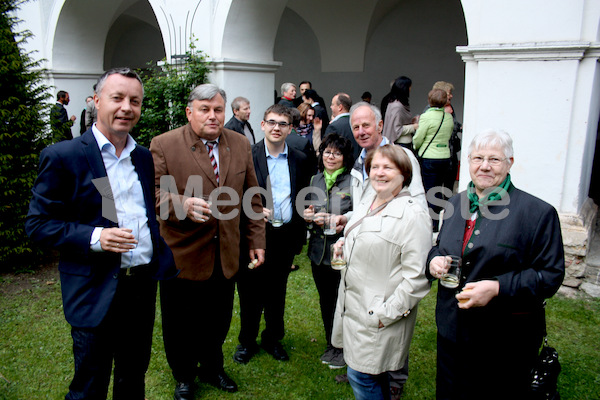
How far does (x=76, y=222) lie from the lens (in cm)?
222

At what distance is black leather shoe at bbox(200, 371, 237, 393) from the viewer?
3312 millimetres

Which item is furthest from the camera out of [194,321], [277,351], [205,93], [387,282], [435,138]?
[435,138]

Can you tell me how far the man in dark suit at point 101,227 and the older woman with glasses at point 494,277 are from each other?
157 centimetres

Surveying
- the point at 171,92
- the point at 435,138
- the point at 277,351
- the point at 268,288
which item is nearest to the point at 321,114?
the point at 435,138

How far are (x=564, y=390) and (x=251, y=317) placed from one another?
2359 mm

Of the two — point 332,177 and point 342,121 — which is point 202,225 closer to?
point 332,177

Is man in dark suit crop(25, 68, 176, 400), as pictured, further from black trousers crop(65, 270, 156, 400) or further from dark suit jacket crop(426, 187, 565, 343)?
dark suit jacket crop(426, 187, 565, 343)

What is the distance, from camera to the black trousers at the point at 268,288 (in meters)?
3.63

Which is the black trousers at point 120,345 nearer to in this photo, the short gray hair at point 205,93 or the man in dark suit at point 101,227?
the man in dark suit at point 101,227

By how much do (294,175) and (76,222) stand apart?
1812mm

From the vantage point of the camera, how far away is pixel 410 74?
11.5m

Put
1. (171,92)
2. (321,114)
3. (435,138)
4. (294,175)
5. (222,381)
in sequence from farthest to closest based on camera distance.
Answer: (171,92), (321,114), (435,138), (294,175), (222,381)

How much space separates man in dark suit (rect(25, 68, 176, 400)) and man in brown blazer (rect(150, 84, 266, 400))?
1.18ft

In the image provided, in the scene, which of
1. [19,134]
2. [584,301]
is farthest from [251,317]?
[19,134]
